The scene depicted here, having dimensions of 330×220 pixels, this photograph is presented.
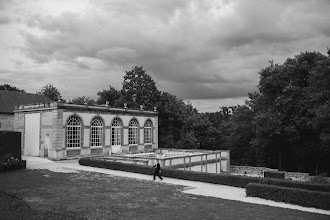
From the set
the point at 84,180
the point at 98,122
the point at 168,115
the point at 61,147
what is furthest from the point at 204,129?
the point at 84,180

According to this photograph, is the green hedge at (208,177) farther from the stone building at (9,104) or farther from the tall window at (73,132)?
the stone building at (9,104)

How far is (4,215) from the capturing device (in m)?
8.69

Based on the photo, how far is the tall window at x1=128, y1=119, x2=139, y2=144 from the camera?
3877cm

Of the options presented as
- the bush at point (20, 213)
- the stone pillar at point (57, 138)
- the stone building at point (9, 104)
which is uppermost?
the stone building at point (9, 104)

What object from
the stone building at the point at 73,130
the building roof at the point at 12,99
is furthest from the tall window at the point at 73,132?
the building roof at the point at 12,99

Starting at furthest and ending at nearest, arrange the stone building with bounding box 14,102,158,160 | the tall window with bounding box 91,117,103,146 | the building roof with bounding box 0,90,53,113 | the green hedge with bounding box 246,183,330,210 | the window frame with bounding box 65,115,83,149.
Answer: the building roof with bounding box 0,90,53,113
the tall window with bounding box 91,117,103,146
the window frame with bounding box 65,115,83,149
the stone building with bounding box 14,102,158,160
the green hedge with bounding box 246,183,330,210

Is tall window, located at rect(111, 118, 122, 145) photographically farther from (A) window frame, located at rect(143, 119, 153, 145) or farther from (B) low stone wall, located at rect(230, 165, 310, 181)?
(B) low stone wall, located at rect(230, 165, 310, 181)

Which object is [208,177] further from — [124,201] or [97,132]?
[97,132]

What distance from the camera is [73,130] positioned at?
3144cm

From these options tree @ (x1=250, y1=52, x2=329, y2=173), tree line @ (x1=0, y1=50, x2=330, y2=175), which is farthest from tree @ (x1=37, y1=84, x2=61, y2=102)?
tree @ (x1=250, y1=52, x2=329, y2=173)

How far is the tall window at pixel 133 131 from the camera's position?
3877 cm

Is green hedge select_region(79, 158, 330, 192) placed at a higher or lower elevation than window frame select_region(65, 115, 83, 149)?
lower

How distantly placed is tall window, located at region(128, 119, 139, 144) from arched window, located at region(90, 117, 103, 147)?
488 cm

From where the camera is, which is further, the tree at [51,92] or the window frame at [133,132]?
the tree at [51,92]
